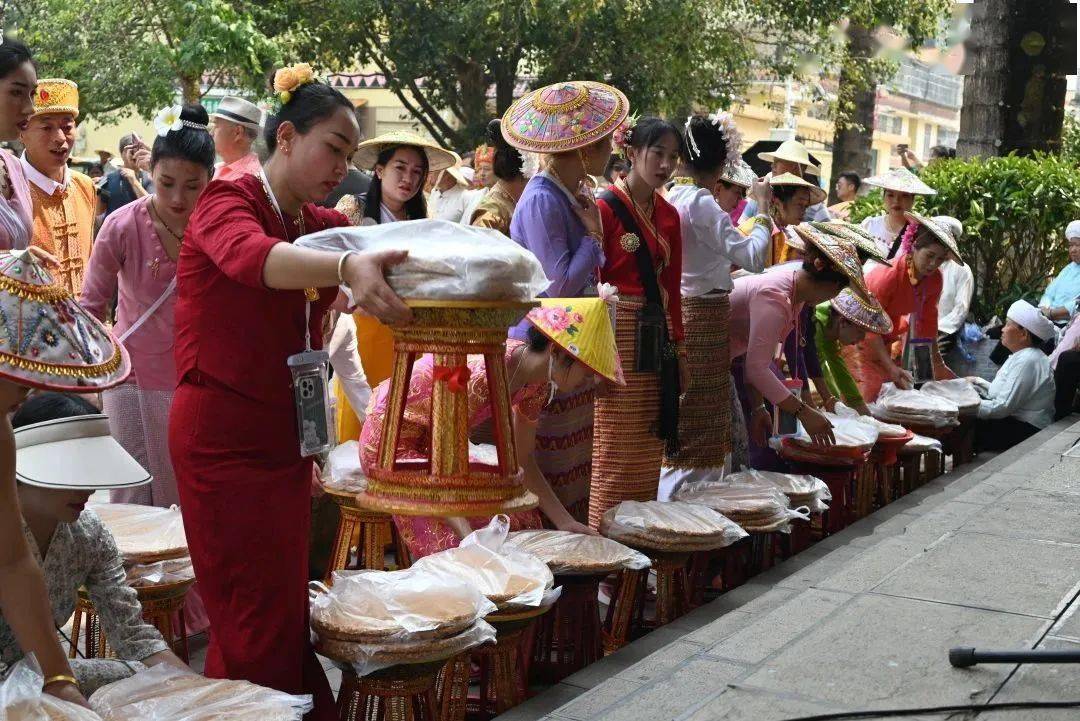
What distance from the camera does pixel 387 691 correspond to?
3.11 m

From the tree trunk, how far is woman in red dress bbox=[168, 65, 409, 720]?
14436 millimetres

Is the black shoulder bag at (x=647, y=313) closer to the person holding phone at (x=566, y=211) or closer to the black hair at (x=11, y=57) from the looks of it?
the person holding phone at (x=566, y=211)

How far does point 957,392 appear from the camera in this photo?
7.76 m

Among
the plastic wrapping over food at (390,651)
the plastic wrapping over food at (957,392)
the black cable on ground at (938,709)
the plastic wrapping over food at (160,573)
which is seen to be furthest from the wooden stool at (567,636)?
the plastic wrapping over food at (957,392)

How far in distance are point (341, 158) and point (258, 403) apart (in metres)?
0.57

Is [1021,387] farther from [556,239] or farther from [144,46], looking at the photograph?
[144,46]

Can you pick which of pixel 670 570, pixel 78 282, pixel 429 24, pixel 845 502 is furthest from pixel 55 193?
pixel 429 24

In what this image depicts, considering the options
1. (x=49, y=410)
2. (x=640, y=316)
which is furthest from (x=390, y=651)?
(x=640, y=316)

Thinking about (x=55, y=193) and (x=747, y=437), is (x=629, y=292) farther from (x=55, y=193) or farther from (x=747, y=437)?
(x=55, y=193)

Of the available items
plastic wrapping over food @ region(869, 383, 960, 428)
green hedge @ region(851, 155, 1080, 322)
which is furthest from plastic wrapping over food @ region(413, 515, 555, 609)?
green hedge @ region(851, 155, 1080, 322)

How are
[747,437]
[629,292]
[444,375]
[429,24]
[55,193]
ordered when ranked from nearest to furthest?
[444,375] < [629,292] < [55,193] < [747,437] < [429,24]

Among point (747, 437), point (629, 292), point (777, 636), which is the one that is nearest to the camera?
point (777, 636)

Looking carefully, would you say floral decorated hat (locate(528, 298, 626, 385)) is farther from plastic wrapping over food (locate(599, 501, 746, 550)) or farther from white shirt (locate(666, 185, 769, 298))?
white shirt (locate(666, 185, 769, 298))

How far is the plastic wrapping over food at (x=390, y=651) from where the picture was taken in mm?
3018
